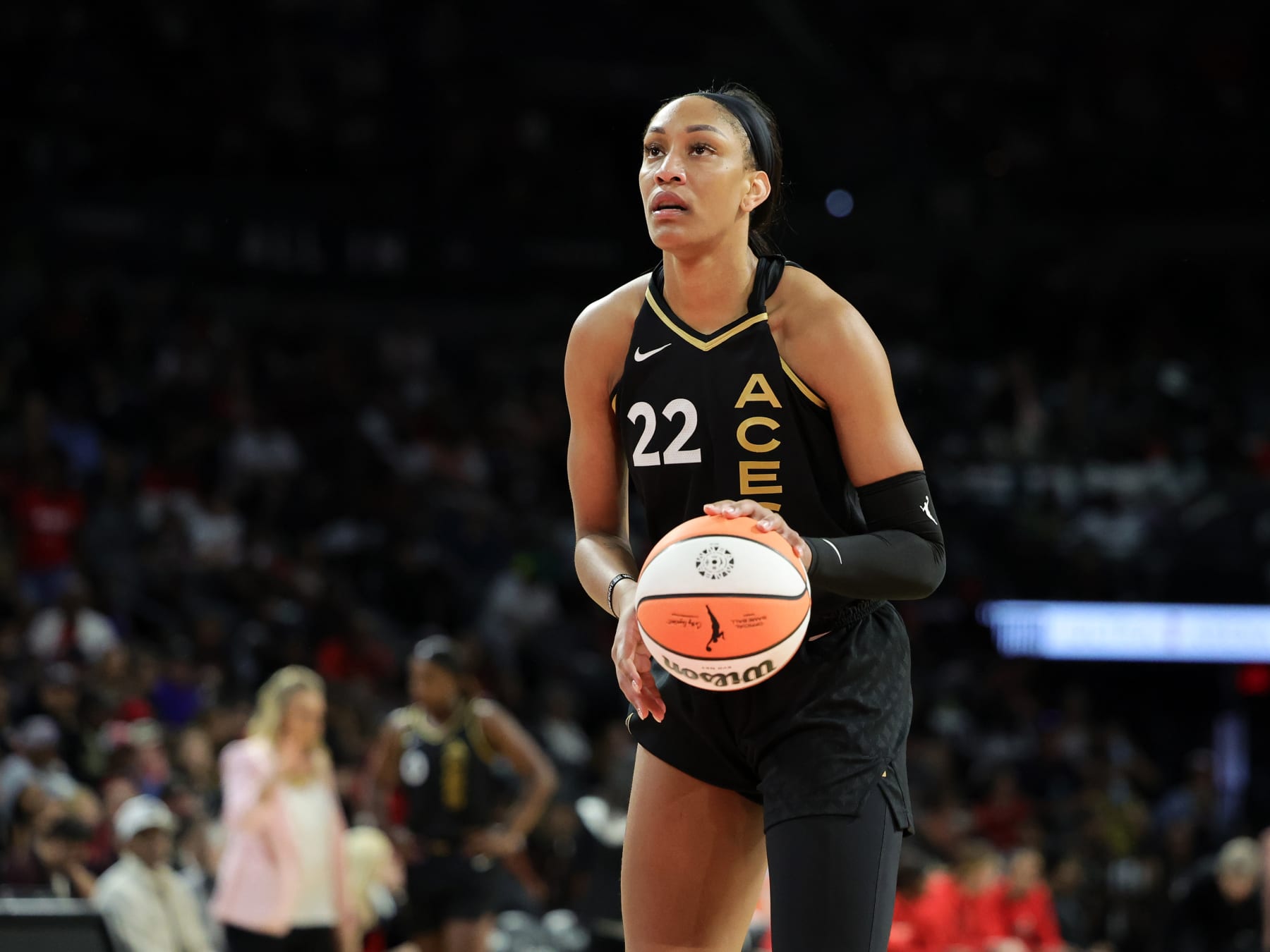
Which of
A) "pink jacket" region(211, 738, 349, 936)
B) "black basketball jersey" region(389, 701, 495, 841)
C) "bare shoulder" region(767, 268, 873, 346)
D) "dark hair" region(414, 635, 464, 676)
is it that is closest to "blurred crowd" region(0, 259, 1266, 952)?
"black basketball jersey" region(389, 701, 495, 841)

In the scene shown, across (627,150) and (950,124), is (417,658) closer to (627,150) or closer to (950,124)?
(627,150)

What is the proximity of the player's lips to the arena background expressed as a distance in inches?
210

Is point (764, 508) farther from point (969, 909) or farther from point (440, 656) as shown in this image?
point (969, 909)

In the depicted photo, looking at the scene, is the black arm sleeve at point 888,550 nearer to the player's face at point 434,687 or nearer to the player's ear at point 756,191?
the player's ear at point 756,191

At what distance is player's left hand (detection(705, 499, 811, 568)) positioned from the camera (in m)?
2.85

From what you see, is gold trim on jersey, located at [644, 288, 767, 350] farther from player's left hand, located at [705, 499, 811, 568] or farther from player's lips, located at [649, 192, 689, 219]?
player's left hand, located at [705, 499, 811, 568]

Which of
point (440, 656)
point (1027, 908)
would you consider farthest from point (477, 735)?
point (1027, 908)

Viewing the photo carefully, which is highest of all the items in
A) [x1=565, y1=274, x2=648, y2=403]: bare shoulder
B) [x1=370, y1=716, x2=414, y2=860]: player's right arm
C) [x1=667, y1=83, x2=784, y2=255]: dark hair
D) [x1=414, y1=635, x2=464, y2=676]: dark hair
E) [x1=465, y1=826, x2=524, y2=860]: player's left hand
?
[x1=667, y1=83, x2=784, y2=255]: dark hair

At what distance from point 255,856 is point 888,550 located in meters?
5.03

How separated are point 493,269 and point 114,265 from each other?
4.01 meters

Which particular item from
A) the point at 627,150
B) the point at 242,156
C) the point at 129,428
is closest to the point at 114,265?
the point at 242,156

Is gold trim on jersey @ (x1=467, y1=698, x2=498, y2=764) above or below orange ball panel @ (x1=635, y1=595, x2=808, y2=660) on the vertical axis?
above

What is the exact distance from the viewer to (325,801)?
7.54m

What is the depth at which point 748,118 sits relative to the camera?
10.8ft
